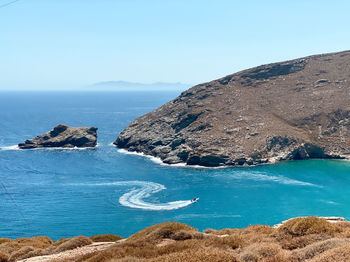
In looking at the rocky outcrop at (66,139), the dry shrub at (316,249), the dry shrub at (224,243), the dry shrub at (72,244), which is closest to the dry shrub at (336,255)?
the dry shrub at (316,249)

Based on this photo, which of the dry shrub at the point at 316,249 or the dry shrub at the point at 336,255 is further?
the dry shrub at the point at 316,249

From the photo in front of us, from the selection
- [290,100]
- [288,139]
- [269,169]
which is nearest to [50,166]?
[269,169]

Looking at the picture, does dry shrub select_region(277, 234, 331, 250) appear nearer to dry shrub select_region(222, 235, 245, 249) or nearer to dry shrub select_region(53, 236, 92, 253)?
dry shrub select_region(222, 235, 245, 249)

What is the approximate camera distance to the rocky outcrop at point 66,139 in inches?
5025

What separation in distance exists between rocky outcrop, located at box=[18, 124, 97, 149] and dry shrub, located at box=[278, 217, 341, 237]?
11551cm

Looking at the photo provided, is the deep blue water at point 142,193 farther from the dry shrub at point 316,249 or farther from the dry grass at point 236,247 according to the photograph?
the dry shrub at point 316,249

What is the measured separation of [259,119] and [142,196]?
2377 inches

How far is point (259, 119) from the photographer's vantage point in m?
118

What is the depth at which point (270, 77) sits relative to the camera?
14725cm

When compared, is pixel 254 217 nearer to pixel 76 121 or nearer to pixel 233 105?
pixel 233 105

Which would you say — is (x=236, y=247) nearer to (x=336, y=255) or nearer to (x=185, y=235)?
(x=185, y=235)

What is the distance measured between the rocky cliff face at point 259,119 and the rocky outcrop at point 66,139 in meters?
11.2

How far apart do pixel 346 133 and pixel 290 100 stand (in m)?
26.8

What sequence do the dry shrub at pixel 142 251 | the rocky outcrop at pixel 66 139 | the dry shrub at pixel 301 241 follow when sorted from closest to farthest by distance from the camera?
1. the dry shrub at pixel 142 251
2. the dry shrub at pixel 301 241
3. the rocky outcrop at pixel 66 139
